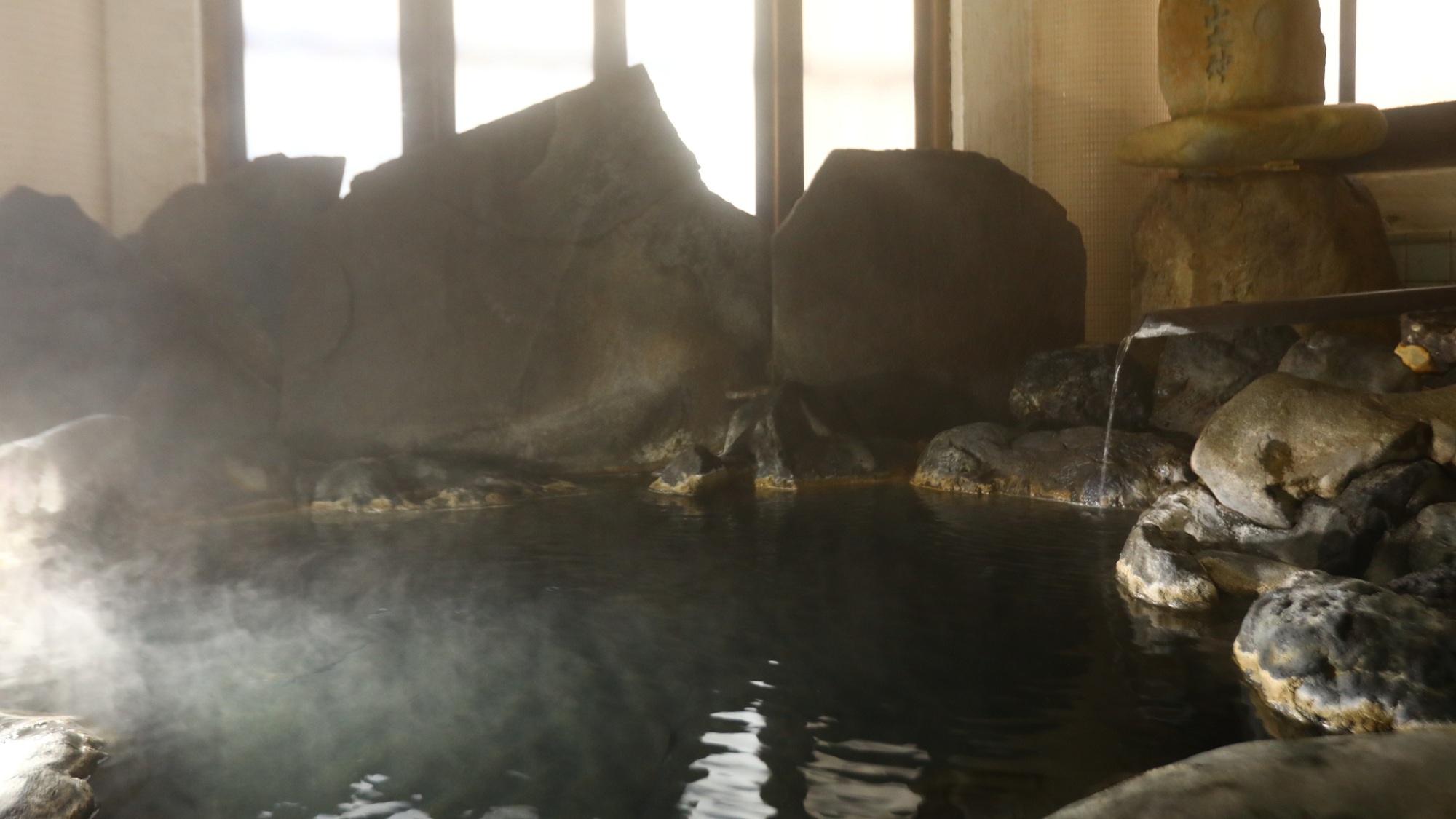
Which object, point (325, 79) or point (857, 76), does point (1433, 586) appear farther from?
point (325, 79)

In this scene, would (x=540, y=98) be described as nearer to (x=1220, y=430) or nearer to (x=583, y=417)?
(x=583, y=417)

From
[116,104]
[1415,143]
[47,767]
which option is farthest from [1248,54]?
[116,104]

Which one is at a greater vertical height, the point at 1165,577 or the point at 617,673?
the point at 1165,577

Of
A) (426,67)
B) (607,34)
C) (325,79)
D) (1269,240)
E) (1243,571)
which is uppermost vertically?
(607,34)

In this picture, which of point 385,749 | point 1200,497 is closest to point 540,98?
point 1200,497

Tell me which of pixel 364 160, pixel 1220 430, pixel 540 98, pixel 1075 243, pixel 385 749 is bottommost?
pixel 385 749

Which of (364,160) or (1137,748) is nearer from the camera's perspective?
(1137,748)

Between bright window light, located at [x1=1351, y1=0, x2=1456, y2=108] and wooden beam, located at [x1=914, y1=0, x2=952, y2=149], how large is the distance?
3.13 meters

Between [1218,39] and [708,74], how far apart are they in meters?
4.05

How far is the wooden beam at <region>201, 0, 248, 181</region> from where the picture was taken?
8281 millimetres

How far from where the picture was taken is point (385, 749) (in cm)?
281

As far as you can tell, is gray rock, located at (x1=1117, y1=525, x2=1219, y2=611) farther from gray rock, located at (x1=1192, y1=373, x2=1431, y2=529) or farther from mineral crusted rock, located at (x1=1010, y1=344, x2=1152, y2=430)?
mineral crusted rock, located at (x1=1010, y1=344, x2=1152, y2=430)

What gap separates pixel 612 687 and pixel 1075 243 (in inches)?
259

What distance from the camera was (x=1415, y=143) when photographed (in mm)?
7801
